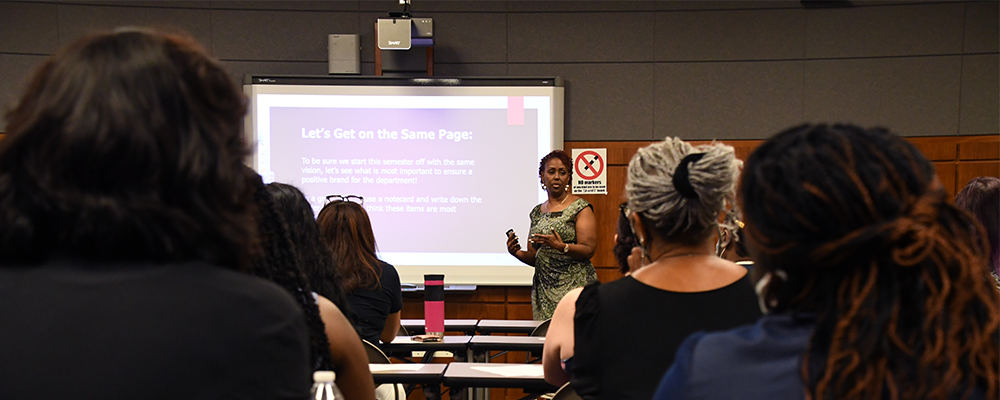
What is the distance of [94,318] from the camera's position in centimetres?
57

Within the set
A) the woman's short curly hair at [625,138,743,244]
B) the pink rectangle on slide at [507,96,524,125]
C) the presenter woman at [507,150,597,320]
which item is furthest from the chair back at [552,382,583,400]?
the pink rectangle on slide at [507,96,524,125]

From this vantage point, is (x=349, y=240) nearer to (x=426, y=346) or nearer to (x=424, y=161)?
(x=426, y=346)

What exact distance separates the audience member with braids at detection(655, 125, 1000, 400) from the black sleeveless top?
612 millimetres

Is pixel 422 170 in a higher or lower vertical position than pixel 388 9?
lower

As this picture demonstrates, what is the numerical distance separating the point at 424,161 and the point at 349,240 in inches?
88.5

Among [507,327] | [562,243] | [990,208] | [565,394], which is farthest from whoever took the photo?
[562,243]

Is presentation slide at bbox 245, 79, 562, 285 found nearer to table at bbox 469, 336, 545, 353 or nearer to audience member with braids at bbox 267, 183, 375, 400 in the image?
table at bbox 469, 336, 545, 353

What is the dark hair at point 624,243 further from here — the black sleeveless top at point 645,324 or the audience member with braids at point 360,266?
the audience member with braids at point 360,266

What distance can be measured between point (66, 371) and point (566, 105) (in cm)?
454

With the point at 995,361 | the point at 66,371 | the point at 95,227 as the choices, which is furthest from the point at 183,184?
the point at 995,361

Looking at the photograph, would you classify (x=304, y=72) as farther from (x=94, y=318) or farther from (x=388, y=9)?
(x=94, y=318)

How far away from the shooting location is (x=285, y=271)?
114 centimetres

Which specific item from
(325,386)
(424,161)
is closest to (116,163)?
(325,386)

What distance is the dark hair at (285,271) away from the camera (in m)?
1.12
